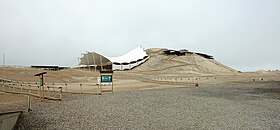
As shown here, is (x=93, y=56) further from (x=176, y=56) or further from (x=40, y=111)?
(x=40, y=111)

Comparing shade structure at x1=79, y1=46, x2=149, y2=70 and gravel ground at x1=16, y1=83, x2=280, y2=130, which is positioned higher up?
shade structure at x1=79, y1=46, x2=149, y2=70

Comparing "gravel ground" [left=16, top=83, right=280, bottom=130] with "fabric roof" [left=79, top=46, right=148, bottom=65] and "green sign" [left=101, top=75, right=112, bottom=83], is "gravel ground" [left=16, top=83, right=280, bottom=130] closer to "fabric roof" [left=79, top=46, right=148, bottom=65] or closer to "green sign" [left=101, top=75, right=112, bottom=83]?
"green sign" [left=101, top=75, right=112, bottom=83]

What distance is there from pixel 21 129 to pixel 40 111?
2273 millimetres

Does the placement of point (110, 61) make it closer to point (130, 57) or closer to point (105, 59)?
point (105, 59)

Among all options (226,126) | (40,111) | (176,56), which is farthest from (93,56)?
(226,126)

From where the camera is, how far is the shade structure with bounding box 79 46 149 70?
55625 mm

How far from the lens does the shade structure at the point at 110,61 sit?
5562cm

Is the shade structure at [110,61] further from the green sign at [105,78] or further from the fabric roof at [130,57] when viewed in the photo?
the green sign at [105,78]

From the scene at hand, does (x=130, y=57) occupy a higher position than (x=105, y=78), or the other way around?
(x=130, y=57)

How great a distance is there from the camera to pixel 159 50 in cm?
7069

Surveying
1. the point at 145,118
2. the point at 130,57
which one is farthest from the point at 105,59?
the point at 145,118

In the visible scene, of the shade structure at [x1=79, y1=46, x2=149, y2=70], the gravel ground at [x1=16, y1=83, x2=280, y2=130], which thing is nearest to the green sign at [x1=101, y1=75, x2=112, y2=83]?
the gravel ground at [x1=16, y1=83, x2=280, y2=130]

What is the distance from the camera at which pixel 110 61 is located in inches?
2157

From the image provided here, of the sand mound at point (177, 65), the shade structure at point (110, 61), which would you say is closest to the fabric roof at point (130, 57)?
the shade structure at point (110, 61)
